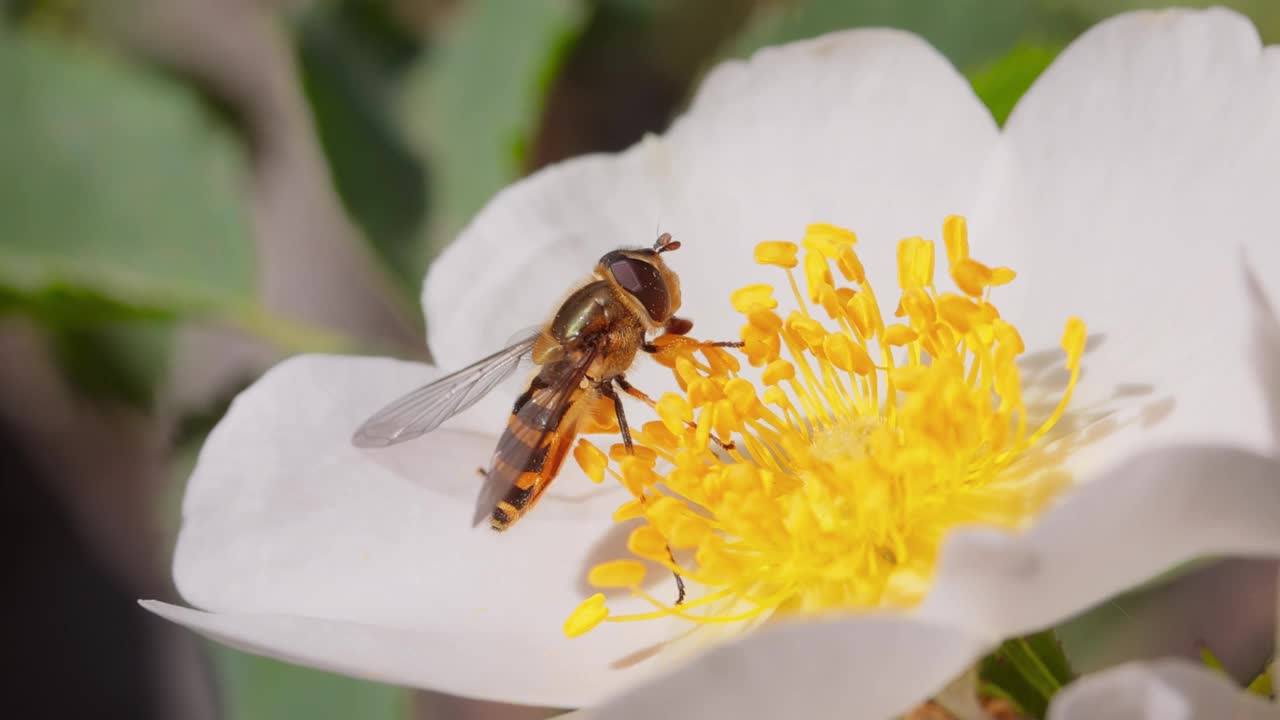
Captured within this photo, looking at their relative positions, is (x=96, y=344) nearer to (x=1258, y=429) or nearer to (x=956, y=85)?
(x=956, y=85)

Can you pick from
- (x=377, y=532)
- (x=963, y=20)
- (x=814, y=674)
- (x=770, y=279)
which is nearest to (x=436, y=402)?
(x=377, y=532)

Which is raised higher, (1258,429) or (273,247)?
(273,247)

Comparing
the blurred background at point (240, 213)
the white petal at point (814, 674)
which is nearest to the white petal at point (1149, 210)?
the blurred background at point (240, 213)

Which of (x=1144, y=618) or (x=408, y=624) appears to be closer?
(x=408, y=624)

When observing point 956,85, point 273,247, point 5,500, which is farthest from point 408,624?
point 5,500

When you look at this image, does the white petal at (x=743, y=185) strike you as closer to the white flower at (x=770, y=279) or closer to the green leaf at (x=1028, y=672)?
the white flower at (x=770, y=279)

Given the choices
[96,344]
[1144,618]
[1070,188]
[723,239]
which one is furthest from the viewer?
[96,344]
